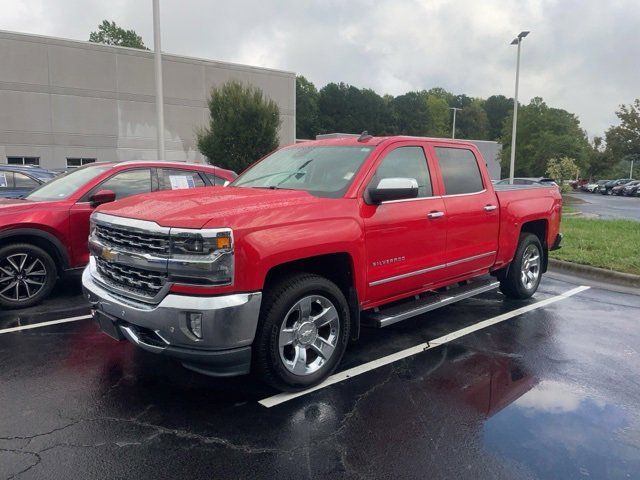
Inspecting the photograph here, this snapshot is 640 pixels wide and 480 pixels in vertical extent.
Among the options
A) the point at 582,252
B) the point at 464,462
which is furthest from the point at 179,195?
the point at 582,252

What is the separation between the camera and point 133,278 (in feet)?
12.1

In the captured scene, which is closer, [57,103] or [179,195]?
[179,195]

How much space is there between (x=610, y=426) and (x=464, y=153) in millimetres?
3092

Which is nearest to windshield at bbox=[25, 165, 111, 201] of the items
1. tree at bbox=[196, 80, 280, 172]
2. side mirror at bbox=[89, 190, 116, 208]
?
side mirror at bbox=[89, 190, 116, 208]

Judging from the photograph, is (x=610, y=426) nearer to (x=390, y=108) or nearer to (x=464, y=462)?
(x=464, y=462)

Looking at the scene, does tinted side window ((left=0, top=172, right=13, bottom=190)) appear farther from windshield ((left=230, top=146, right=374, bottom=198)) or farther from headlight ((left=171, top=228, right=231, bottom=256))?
headlight ((left=171, top=228, right=231, bottom=256))

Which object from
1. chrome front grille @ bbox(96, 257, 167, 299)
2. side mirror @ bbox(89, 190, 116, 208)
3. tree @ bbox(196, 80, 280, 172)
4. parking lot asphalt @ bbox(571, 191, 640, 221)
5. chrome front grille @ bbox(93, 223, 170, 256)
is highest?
tree @ bbox(196, 80, 280, 172)

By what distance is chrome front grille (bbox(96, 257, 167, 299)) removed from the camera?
349 centimetres

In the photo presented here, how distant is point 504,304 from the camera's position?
21.4ft

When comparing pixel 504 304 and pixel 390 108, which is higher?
pixel 390 108

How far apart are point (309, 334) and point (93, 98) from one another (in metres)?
30.7

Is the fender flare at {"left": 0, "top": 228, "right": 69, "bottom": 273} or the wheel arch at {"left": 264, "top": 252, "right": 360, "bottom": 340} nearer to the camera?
the wheel arch at {"left": 264, "top": 252, "right": 360, "bottom": 340}

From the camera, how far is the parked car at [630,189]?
48031mm

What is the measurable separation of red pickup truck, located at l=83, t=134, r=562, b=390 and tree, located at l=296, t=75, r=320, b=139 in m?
77.7
